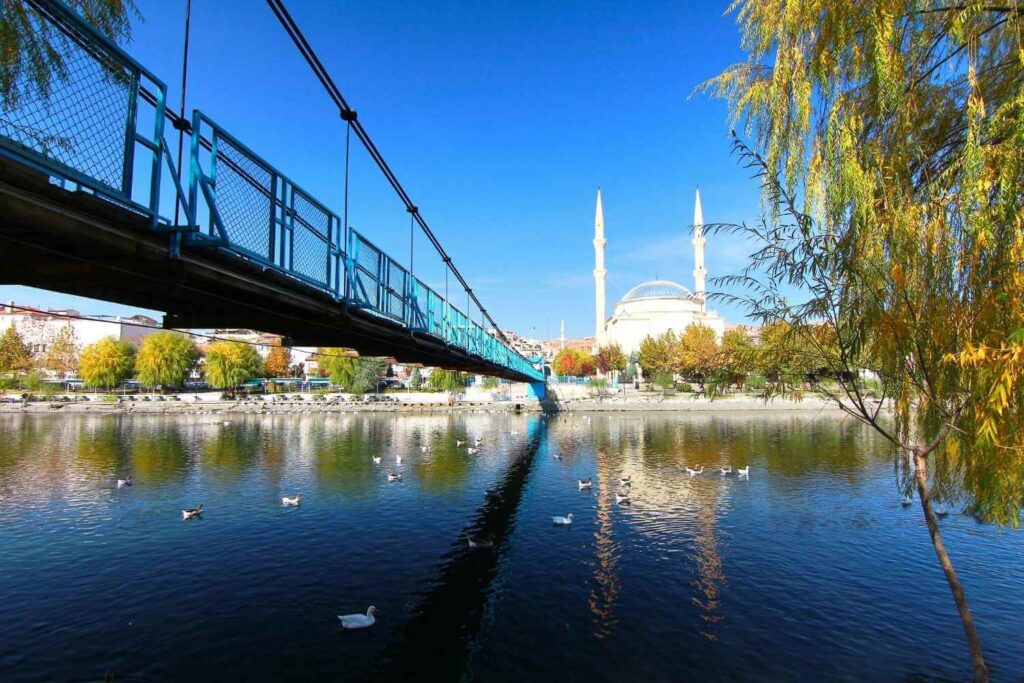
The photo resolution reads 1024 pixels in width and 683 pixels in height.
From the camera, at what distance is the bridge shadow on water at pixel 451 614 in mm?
10852

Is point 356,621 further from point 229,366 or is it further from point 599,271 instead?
point 599,271

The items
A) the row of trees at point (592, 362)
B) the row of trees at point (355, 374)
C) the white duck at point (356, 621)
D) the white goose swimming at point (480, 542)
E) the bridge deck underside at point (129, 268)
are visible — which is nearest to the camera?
the bridge deck underside at point (129, 268)

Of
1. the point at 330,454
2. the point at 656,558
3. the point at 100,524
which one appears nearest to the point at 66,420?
the point at 330,454

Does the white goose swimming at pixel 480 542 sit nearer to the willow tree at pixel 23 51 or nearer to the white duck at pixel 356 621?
the white duck at pixel 356 621

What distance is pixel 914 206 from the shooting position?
5.96m

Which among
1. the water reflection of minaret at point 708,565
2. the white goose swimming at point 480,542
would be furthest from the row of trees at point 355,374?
the white goose swimming at point 480,542

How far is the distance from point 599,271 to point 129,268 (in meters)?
129

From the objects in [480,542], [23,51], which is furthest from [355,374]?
[23,51]

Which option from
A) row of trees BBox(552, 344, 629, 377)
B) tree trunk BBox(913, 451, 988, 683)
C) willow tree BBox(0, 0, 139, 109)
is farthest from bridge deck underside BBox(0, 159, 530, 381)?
row of trees BBox(552, 344, 629, 377)

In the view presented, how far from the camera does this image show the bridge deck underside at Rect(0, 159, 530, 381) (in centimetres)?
421

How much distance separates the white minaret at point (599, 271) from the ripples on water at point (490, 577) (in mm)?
98015

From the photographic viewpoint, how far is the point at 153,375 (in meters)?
85.0

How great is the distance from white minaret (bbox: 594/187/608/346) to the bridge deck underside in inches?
4674

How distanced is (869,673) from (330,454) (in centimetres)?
3244
